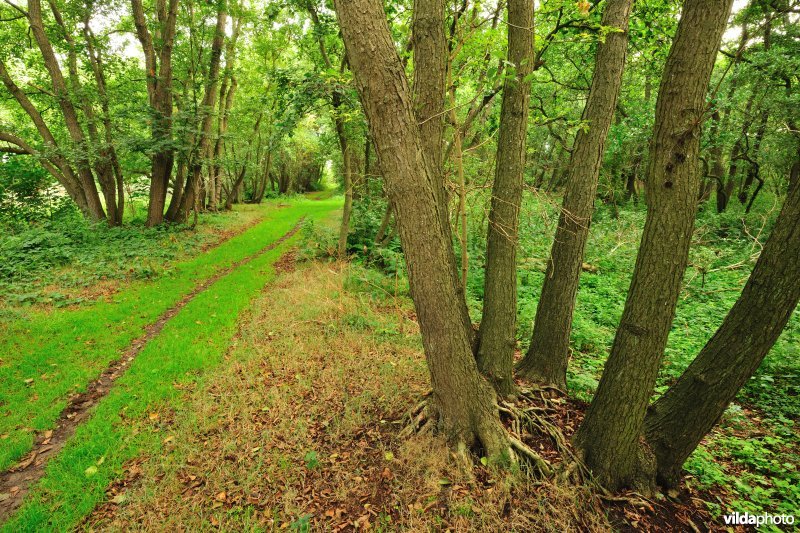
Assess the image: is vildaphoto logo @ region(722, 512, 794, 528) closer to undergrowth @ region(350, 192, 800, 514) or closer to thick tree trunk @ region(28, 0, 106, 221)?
undergrowth @ region(350, 192, 800, 514)

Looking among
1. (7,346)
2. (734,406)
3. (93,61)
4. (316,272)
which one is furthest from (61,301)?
(734,406)

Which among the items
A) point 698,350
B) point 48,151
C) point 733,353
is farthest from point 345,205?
point 48,151

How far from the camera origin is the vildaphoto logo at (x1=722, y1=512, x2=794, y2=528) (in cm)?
323

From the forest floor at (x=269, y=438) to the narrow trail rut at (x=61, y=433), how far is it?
0.10 ft

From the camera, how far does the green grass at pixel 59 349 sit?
16.8ft

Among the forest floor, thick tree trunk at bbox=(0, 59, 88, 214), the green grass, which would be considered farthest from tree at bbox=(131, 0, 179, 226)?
the forest floor

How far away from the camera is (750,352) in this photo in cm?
311

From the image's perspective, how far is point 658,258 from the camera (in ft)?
10.3

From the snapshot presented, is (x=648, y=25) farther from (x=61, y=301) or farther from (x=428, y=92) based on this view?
(x=61, y=301)

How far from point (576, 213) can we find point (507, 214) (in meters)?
1.08

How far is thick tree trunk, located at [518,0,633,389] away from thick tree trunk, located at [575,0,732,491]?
1.12 metres

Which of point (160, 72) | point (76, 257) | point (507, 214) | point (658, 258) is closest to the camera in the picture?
point (658, 258)

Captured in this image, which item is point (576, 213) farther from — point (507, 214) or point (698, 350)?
point (698, 350)

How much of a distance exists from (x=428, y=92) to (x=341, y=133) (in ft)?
26.2
